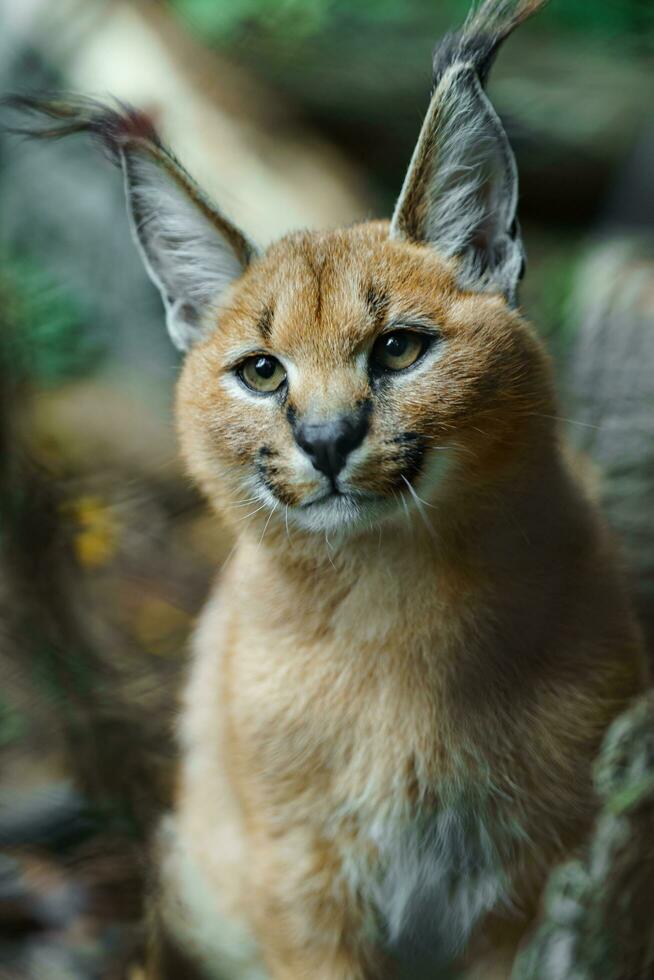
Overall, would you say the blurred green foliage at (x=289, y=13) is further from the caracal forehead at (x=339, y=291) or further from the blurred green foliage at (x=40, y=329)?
the caracal forehead at (x=339, y=291)

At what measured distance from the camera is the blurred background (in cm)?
280

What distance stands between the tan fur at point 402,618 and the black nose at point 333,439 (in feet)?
0.20

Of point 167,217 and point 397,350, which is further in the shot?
point 167,217

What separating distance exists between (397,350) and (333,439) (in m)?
0.23

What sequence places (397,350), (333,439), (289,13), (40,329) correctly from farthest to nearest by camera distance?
(40,329)
(289,13)
(397,350)
(333,439)

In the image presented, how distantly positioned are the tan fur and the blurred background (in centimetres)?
49

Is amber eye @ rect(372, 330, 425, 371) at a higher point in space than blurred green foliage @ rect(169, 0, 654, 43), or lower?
lower

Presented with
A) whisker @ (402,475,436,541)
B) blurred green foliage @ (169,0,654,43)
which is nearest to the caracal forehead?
whisker @ (402,475,436,541)

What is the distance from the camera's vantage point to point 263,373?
6.49ft

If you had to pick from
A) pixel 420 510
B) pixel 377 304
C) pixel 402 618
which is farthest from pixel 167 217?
pixel 402 618

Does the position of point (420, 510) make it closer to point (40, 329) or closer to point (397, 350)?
point (397, 350)

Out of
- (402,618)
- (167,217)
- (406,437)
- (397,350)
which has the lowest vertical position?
(402,618)

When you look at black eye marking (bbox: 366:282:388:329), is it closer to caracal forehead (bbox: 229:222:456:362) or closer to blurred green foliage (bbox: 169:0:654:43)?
caracal forehead (bbox: 229:222:456:362)

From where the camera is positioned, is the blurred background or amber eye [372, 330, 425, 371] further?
the blurred background
